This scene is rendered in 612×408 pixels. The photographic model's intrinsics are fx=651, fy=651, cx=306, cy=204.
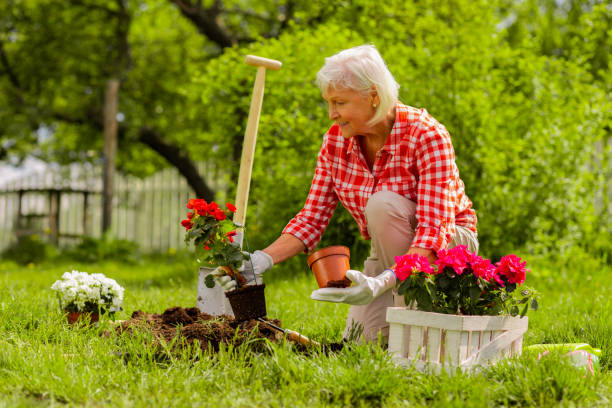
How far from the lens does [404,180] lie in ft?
8.30

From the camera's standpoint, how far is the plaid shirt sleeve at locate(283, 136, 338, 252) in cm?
268

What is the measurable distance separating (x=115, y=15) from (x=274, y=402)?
9.50m

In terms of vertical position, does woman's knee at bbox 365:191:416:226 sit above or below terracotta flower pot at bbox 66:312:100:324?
above

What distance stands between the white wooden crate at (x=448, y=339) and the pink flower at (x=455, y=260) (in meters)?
0.16

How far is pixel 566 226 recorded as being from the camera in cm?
503

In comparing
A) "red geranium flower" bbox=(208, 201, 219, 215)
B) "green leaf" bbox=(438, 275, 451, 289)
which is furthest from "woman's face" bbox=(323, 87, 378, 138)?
"green leaf" bbox=(438, 275, 451, 289)

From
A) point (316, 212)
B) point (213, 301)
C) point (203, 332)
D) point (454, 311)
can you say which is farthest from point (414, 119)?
point (213, 301)

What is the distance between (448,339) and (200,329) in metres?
0.95

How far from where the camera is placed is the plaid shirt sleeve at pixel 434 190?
7.54 feet

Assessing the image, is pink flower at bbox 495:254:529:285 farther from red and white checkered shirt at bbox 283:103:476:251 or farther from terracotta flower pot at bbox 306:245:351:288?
terracotta flower pot at bbox 306:245:351:288

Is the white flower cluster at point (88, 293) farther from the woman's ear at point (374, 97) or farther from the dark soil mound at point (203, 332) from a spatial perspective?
the woman's ear at point (374, 97)

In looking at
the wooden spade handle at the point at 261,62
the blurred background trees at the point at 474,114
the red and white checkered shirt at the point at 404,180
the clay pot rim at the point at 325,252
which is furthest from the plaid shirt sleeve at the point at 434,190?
the blurred background trees at the point at 474,114

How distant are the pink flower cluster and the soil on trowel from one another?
56 cm

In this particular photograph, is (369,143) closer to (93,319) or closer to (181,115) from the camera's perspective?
(93,319)
